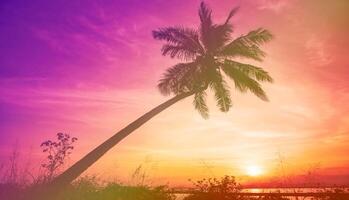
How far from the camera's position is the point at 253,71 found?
23.2 metres

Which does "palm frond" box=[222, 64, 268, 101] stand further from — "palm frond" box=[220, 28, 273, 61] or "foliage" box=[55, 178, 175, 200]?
"foliage" box=[55, 178, 175, 200]

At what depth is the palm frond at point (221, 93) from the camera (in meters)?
23.7

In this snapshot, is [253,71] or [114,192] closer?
[114,192]

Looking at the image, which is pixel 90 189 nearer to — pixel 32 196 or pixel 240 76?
pixel 32 196

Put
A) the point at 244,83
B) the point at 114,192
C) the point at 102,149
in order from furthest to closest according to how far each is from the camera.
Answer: the point at 244,83
the point at 102,149
the point at 114,192

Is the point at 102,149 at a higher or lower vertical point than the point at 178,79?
lower

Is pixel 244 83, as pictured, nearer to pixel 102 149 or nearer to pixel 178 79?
pixel 178 79

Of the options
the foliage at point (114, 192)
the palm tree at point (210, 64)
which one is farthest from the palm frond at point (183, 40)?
the foliage at point (114, 192)

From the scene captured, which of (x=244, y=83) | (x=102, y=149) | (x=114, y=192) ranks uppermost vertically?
(x=244, y=83)

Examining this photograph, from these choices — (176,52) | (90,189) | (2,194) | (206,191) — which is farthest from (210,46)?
(2,194)

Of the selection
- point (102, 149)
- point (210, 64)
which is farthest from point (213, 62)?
point (102, 149)

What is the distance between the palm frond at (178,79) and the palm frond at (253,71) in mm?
Answer: 2458

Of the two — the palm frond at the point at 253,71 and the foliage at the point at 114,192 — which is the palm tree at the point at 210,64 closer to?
the palm frond at the point at 253,71

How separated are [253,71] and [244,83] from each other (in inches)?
37.3
